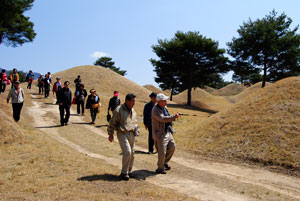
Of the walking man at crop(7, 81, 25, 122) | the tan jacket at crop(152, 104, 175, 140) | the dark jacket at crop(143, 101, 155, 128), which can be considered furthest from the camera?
the walking man at crop(7, 81, 25, 122)

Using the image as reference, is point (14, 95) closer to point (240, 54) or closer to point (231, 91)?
point (240, 54)

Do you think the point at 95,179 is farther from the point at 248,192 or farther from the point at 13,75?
the point at 13,75

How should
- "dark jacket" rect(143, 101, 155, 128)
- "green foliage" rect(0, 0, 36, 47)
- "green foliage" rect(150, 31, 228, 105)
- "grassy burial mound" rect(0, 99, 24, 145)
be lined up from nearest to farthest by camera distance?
"grassy burial mound" rect(0, 99, 24, 145) < "dark jacket" rect(143, 101, 155, 128) < "green foliage" rect(0, 0, 36, 47) < "green foliage" rect(150, 31, 228, 105)

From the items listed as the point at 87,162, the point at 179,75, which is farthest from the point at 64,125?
the point at 179,75

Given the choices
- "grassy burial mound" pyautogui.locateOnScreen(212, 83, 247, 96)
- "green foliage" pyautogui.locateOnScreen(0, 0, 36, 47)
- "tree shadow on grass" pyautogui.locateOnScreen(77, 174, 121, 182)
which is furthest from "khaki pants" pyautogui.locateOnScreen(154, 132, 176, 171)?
"grassy burial mound" pyautogui.locateOnScreen(212, 83, 247, 96)

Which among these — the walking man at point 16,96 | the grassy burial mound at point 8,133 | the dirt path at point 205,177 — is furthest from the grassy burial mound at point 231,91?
the grassy burial mound at point 8,133

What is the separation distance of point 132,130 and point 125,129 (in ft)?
0.89

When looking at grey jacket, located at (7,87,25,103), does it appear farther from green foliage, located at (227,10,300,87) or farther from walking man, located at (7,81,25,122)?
green foliage, located at (227,10,300,87)

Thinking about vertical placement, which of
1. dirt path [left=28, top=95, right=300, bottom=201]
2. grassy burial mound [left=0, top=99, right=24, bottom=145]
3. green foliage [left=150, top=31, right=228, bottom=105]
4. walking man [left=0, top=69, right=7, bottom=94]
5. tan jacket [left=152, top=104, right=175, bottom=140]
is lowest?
dirt path [left=28, top=95, right=300, bottom=201]

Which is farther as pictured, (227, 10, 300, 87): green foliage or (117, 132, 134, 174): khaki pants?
(227, 10, 300, 87): green foliage

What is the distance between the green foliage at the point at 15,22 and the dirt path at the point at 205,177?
83.9 feet

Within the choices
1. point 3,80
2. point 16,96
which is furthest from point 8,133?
point 3,80

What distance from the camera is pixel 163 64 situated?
43719 mm

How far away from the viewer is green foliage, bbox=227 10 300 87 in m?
38.0
